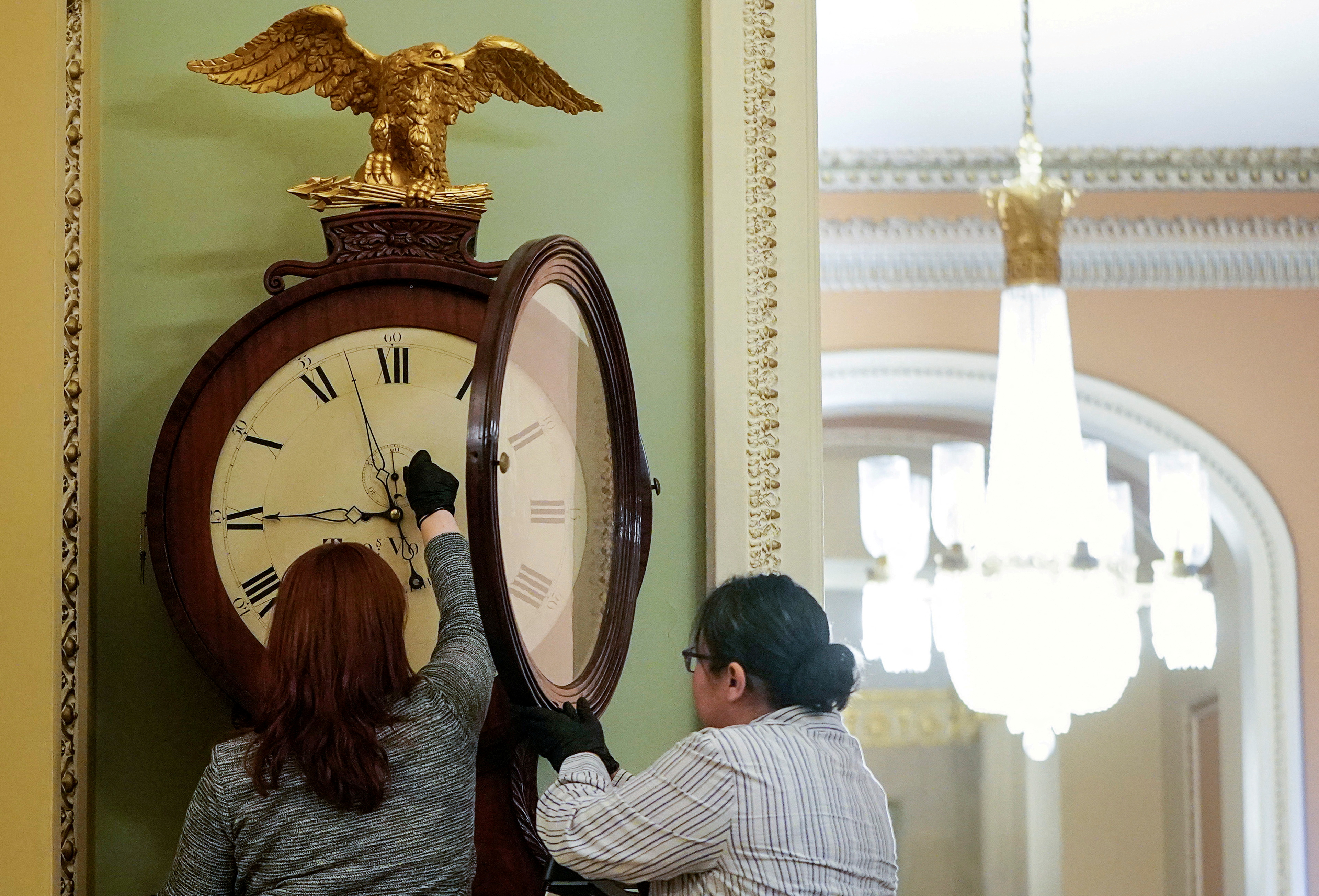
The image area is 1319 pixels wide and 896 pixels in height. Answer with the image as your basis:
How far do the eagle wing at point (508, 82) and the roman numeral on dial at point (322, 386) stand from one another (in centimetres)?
35

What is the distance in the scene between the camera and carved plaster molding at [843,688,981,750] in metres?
5.98

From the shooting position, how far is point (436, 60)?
5.67 ft

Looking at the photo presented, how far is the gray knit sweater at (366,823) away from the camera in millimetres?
1377

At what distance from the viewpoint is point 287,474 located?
166 centimetres

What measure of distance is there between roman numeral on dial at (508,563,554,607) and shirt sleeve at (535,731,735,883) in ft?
0.61

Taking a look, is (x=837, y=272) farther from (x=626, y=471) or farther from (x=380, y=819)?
(x=380, y=819)

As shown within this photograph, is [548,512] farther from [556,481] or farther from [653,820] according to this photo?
[653,820]

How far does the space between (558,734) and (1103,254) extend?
392 cm

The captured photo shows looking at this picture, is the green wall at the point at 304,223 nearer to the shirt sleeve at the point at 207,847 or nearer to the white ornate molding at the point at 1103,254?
the shirt sleeve at the point at 207,847

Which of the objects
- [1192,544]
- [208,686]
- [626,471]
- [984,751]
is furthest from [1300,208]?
[208,686]

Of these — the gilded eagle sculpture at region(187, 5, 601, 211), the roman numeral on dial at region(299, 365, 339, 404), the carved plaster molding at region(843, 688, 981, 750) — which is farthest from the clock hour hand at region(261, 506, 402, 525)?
the carved plaster molding at region(843, 688, 981, 750)

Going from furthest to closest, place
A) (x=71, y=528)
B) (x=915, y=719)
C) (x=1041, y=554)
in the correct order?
(x=915, y=719) < (x=1041, y=554) < (x=71, y=528)

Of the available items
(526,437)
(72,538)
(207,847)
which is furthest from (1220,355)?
(207,847)

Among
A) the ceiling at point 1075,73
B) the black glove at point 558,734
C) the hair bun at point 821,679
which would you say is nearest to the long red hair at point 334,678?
the black glove at point 558,734
